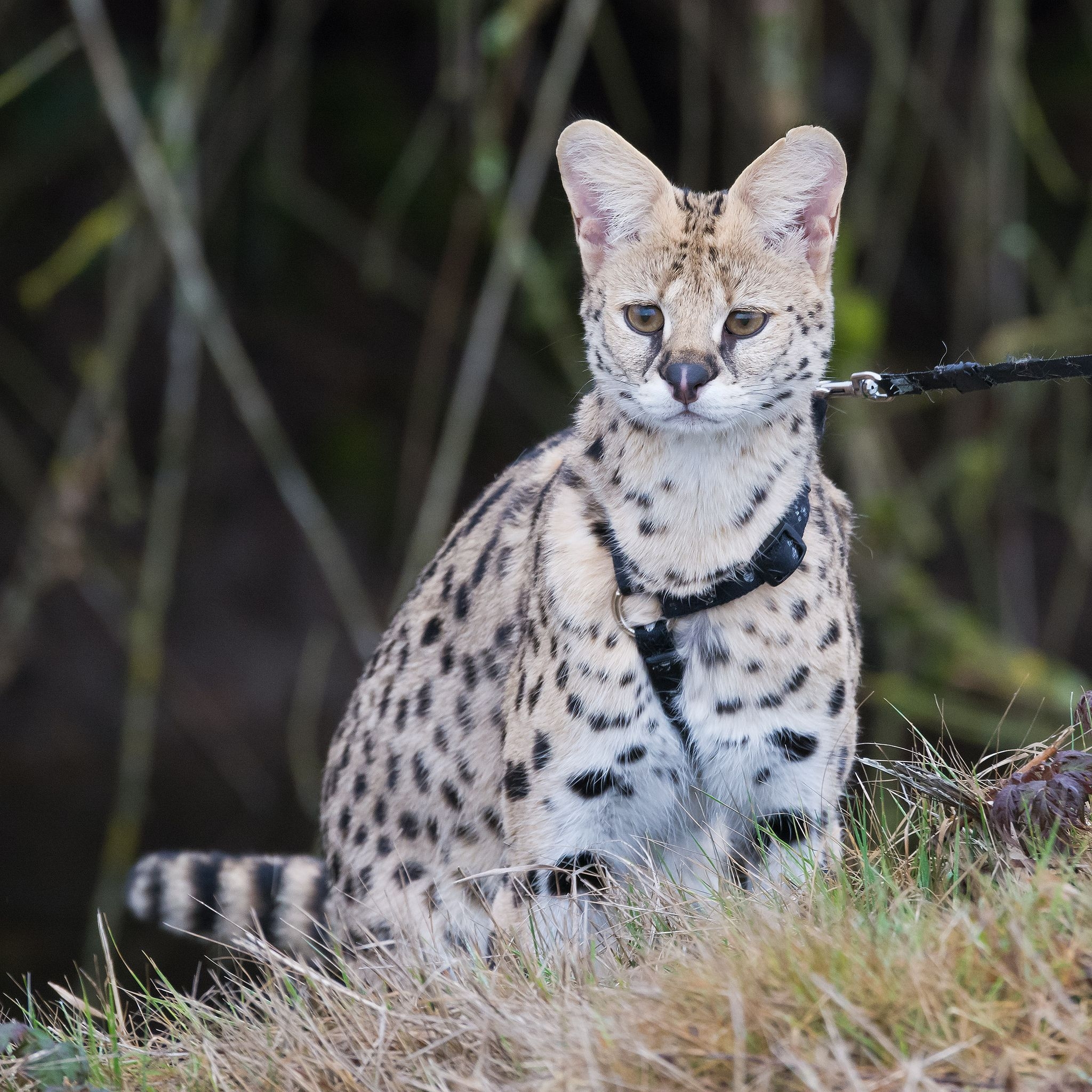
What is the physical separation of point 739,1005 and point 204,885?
5.51ft

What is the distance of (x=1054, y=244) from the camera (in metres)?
6.71

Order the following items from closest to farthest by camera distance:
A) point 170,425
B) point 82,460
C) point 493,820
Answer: point 493,820 < point 170,425 < point 82,460

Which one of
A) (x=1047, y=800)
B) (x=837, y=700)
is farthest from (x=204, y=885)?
(x=1047, y=800)

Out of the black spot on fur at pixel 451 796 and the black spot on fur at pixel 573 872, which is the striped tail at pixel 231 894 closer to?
the black spot on fur at pixel 451 796

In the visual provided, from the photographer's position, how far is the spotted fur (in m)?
2.46

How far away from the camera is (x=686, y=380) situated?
7.57 feet

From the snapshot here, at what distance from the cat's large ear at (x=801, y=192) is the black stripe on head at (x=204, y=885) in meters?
1.71

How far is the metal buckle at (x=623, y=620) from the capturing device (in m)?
2.48

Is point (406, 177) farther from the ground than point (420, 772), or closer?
farther from the ground

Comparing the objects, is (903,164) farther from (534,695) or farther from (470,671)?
(534,695)

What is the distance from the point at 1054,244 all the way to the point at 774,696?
16.2 feet

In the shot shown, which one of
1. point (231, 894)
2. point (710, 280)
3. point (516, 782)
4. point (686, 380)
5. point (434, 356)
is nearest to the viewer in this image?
point (686, 380)

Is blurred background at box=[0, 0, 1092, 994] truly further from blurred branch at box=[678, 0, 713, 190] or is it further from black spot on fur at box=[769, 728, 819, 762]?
black spot on fur at box=[769, 728, 819, 762]

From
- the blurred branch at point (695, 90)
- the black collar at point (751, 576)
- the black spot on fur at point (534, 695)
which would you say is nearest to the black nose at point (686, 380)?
the black collar at point (751, 576)
